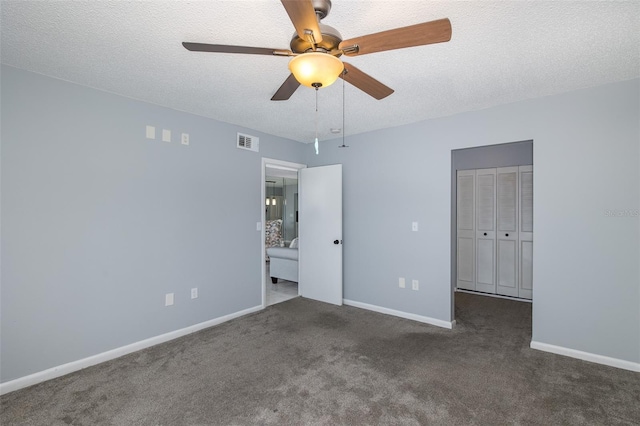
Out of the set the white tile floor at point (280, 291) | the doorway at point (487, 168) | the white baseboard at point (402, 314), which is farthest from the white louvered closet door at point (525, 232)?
the white tile floor at point (280, 291)

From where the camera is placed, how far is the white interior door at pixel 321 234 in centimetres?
444

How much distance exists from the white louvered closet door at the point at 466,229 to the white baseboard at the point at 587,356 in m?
2.14

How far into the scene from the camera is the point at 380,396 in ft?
7.43

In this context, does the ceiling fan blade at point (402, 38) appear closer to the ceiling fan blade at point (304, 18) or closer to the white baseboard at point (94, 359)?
the ceiling fan blade at point (304, 18)

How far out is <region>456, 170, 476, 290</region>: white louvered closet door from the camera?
5.07m

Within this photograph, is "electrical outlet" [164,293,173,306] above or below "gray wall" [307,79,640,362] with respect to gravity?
below

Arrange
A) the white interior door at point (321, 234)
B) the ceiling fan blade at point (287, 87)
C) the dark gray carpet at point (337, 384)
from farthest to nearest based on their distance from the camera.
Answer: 1. the white interior door at point (321, 234)
2. the dark gray carpet at point (337, 384)
3. the ceiling fan blade at point (287, 87)

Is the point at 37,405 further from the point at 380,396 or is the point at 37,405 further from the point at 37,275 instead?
the point at 380,396

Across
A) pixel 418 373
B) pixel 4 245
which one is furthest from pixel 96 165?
pixel 418 373

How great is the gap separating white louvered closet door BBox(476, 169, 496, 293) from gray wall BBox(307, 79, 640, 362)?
172cm

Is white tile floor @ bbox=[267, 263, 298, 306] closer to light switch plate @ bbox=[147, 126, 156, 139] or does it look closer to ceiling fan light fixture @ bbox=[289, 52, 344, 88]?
light switch plate @ bbox=[147, 126, 156, 139]

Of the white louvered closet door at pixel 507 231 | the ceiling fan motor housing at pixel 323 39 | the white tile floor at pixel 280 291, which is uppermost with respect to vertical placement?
the ceiling fan motor housing at pixel 323 39

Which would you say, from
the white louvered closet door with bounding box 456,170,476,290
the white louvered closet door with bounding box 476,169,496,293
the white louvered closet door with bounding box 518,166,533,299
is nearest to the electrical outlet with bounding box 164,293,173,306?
the white louvered closet door with bounding box 456,170,476,290

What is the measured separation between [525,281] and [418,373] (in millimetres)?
3055
